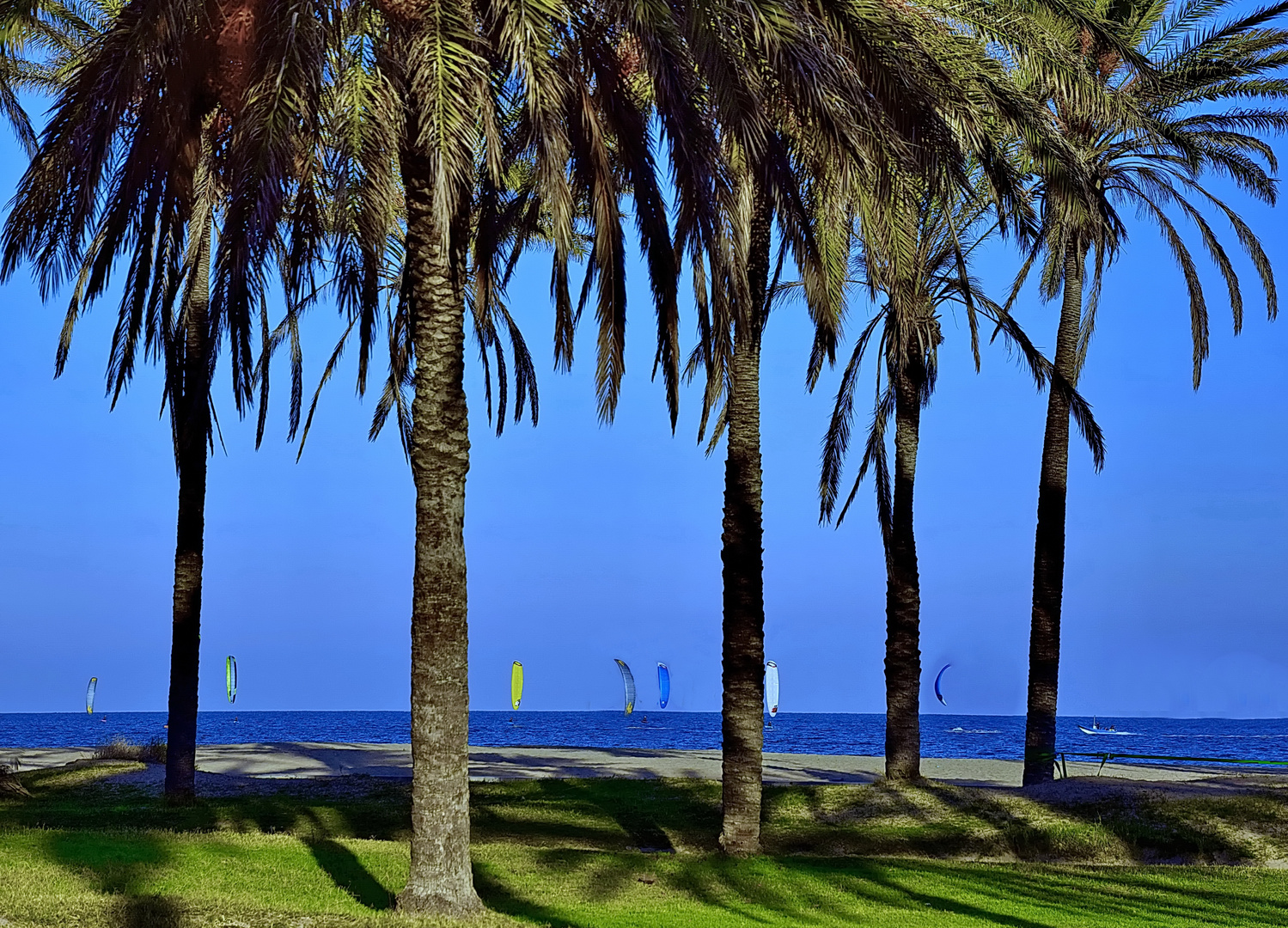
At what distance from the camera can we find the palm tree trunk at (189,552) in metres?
17.8

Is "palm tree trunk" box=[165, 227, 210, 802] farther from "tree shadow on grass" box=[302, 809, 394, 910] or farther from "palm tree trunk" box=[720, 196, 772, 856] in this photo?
"palm tree trunk" box=[720, 196, 772, 856]

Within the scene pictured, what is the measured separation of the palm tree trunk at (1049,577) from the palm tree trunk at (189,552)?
42.8 feet

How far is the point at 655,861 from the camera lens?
12914mm

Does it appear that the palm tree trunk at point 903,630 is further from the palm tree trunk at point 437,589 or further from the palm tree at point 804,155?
the palm tree trunk at point 437,589

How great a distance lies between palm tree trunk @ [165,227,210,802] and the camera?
58.5ft

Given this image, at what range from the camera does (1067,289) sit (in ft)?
67.6

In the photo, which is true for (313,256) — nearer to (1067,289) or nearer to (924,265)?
(924,265)

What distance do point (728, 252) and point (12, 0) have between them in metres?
6.43

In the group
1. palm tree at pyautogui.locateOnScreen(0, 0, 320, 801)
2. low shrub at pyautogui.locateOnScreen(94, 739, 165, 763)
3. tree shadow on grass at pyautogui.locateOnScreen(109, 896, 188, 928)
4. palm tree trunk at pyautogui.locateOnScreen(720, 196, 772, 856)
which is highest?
palm tree at pyautogui.locateOnScreen(0, 0, 320, 801)

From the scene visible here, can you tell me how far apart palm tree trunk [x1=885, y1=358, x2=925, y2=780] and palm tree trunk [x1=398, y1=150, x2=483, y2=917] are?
11.4 m

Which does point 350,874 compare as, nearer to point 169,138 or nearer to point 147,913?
point 147,913

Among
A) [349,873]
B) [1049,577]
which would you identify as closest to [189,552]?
[349,873]

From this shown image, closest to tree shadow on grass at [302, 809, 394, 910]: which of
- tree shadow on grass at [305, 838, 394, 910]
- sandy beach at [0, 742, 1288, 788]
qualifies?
tree shadow on grass at [305, 838, 394, 910]

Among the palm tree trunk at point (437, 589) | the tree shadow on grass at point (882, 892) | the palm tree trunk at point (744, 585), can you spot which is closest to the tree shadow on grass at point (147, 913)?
the palm tree trunk at point (437, 589)
